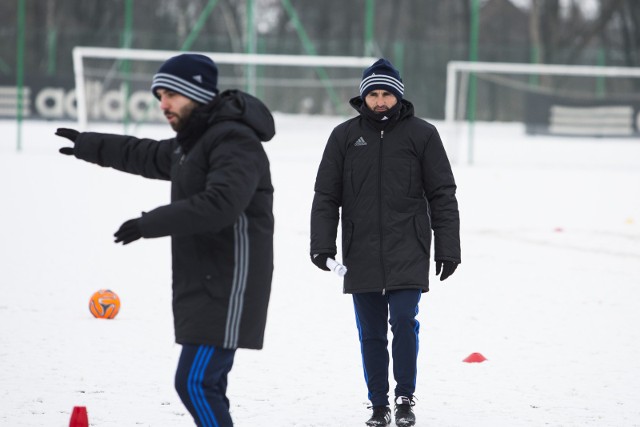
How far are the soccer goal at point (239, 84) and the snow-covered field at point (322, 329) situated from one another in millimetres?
9669

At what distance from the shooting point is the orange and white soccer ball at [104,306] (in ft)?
24.0

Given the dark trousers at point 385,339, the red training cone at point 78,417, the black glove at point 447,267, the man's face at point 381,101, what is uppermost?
the man's face at point 381,101

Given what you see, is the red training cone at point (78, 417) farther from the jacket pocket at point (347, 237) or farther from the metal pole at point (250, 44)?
the metal pole at point (250, 44)

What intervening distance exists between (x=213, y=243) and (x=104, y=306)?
12.2 feet

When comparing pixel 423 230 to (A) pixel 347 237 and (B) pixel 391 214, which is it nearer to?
(B) pixel 391 214

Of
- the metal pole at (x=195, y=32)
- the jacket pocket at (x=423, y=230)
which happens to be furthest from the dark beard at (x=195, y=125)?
the metal pole at (x=195, y=32)

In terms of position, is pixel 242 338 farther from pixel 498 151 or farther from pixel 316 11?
pixel 316 11

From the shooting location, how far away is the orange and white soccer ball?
7.31 metres

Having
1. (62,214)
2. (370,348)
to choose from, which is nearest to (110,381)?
(370,348)

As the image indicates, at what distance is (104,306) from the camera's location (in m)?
7.32

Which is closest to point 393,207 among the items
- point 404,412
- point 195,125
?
point 404,412

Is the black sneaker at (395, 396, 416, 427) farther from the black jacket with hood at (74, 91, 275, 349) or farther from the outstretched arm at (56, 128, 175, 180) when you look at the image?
the outstretched arm at (56, 128, 175, 180)

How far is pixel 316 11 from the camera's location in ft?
120

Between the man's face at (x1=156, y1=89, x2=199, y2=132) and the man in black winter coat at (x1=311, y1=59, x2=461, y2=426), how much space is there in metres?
1.29
